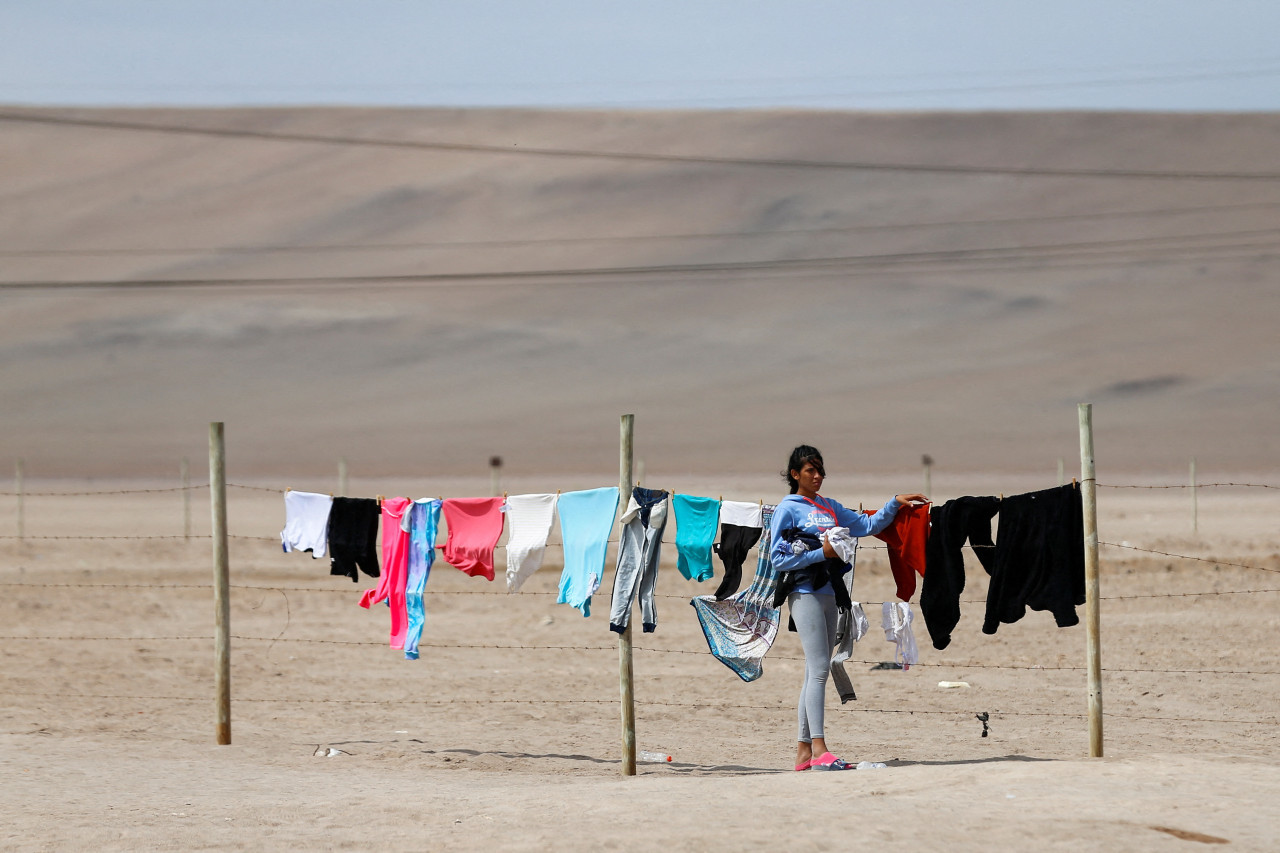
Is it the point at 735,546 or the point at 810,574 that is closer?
the point at 810,574

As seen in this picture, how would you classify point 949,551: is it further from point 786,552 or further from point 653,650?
point 653,650

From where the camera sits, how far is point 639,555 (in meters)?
8.07

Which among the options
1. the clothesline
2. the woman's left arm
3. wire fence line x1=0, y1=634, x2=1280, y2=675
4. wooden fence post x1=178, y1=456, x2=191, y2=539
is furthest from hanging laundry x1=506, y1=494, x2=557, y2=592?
wooden fence post x1=178, y1=456, x2=191, y2=539

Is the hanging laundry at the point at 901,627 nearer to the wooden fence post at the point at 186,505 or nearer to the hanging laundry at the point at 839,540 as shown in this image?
the hanging laundry at the point at 839,540

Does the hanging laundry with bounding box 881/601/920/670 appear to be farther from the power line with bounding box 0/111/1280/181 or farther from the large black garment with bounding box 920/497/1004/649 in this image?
the power line with bounding box 0/111/1280/181

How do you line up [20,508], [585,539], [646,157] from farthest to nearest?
[646,157] < [20,508] < [585,539]

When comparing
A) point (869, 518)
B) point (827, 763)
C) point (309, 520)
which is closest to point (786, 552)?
point (869, 518)

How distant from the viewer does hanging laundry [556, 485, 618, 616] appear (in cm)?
840

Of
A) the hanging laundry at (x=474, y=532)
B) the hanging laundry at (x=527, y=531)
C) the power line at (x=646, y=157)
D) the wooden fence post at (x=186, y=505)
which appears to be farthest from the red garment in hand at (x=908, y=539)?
the power line at (x=646, y=157)

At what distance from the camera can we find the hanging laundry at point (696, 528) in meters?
8.34

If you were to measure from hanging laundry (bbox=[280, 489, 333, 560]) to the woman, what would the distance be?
11.3 ft

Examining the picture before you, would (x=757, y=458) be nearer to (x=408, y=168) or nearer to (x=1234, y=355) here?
(x=1234, y=355)

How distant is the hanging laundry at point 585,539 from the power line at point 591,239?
71876 mm

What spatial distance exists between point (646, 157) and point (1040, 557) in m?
84.8
